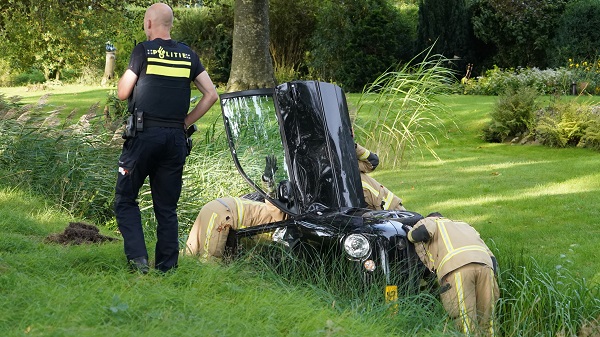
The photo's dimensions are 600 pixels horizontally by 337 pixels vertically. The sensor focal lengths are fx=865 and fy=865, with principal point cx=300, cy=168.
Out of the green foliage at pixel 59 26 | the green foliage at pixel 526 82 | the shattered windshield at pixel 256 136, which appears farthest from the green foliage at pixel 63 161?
the green foliage at pixel 526 82

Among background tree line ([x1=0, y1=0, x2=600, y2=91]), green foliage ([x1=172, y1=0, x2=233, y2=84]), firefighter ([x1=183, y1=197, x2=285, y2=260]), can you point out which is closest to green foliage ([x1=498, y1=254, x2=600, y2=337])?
firefighter ([x1=183, y1=197, x2=285, y2=260])

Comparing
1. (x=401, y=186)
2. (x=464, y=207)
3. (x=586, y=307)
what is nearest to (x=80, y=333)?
(x=586, y=307)

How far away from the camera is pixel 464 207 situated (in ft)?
31.7

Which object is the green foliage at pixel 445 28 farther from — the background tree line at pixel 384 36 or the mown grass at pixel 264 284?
the mown grass at pixel 264 284

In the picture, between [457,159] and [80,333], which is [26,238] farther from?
[457,159]

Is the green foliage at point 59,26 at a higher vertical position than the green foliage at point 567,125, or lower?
higher

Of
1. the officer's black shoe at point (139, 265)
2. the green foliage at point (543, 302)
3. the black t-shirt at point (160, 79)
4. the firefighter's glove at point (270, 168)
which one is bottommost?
the green foliage at point (543, 302)

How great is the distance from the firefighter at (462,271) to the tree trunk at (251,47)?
14124 mm

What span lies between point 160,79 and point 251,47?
567 inches

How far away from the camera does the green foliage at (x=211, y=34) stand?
2922 cm

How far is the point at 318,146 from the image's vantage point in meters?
6.59

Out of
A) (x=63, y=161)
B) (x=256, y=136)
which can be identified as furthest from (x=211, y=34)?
(x=256, y=136)

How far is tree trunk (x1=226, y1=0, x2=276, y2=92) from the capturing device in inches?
768

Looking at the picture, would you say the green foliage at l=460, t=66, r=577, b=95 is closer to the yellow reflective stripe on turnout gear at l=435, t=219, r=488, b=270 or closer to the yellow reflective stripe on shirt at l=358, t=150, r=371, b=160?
Answer: the yellow reflective stripe on shirt at l=358, t=150, r=371, b=160
